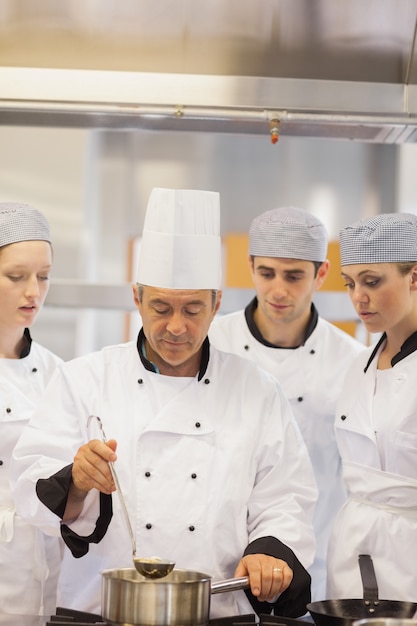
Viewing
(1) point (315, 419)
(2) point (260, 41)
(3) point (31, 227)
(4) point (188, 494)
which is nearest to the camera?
(4) point (188, 494)

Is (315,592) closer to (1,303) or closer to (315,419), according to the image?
(315,419)

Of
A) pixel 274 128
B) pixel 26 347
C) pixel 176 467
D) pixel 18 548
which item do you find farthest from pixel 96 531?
pixel 274 128

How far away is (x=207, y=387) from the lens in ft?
→ 7.63

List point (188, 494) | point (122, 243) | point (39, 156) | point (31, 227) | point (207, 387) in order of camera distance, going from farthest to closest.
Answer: point (122, 243) < point (39, 156) < point (31, 227) < point (207, 387) < point (188, 494)

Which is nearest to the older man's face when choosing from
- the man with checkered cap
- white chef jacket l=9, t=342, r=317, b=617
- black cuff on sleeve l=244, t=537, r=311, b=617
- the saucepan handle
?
white chef jacket l=9, t=342, r=317, b=617

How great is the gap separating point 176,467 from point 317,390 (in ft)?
2.98

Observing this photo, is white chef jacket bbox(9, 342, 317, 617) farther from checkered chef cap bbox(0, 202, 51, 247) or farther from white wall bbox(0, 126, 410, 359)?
white wall bbox(0, 126, 410, 359)

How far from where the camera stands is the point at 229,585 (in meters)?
1.82

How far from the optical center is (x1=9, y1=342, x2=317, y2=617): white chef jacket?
7.02ft

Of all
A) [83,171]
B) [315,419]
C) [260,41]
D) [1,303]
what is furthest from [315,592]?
[83,171]

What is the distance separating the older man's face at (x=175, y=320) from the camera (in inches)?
86.2

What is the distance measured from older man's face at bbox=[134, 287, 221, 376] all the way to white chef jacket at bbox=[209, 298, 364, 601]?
31.3 inches

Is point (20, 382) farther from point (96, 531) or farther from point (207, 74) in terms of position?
point (207, 74)

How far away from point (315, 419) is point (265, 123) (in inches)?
39.8
